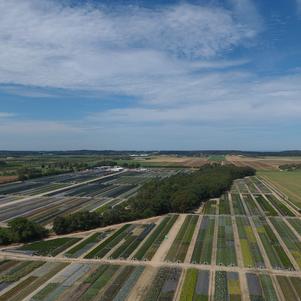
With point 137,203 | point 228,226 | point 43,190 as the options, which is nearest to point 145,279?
point 228,226

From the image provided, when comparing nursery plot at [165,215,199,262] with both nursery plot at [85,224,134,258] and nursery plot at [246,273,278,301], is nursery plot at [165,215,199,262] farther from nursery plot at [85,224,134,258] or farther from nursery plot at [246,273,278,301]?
nursery plot at [246,273,278,301]

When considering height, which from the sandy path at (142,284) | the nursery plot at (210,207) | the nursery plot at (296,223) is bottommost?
the sandy path at (142,284)

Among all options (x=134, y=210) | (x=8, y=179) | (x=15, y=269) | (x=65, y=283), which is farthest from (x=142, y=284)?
(x=8, y=179)

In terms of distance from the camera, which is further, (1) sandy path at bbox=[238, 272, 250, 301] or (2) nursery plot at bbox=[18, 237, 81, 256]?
(2) nursery plot at bbox=[18, 237, 81, 256]

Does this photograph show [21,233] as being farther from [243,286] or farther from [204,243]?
[243,286]

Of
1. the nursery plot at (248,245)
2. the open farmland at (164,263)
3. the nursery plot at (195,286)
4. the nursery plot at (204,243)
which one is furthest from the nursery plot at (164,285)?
the nursery plot at (248,245)

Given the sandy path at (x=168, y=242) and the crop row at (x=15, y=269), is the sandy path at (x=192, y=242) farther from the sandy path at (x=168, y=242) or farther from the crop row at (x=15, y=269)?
the crop row at (x=15, y=269)

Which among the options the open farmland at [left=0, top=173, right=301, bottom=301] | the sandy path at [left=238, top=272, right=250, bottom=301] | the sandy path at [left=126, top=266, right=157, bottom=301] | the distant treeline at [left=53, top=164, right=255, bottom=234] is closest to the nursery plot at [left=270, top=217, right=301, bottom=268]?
the open farmland at [left=0, top=173, right=301, bottom=301]
